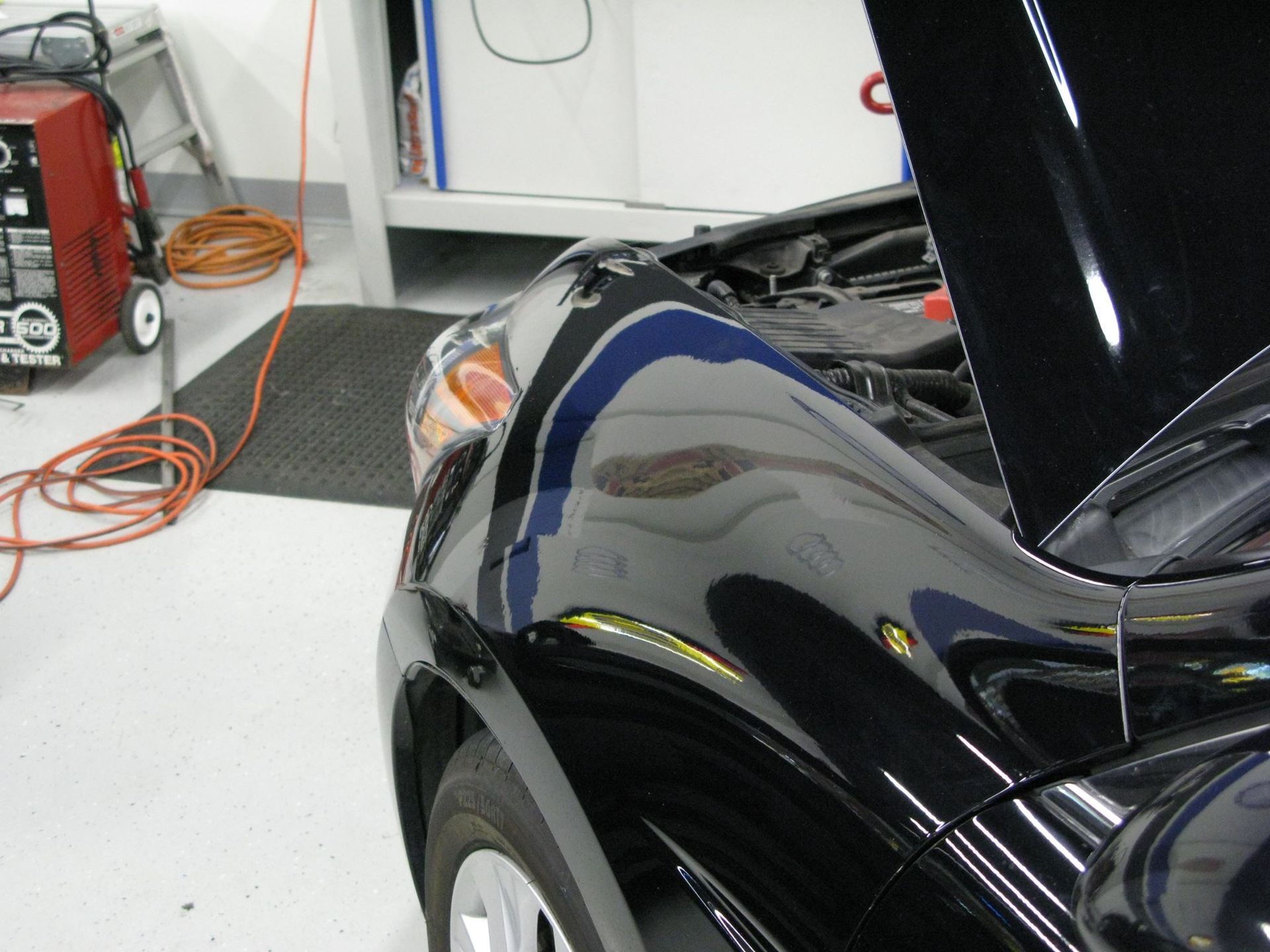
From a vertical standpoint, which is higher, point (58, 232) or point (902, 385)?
point (902, 385)

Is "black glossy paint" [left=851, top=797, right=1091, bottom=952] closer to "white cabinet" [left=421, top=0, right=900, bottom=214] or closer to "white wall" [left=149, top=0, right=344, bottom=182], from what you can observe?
"white cabinet" [left=421, top=0, right=900, bottom=214]

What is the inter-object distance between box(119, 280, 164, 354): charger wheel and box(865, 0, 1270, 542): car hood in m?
2.50

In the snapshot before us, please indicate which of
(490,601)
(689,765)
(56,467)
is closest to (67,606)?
(56,467)

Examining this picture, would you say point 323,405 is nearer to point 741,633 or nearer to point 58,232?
point 58,232

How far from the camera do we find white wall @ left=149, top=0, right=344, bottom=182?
3.63 m

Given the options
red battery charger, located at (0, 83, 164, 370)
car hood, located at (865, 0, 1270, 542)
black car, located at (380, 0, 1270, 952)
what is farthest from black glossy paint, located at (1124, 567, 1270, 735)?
red battery charger, located at (0, 83, 164, 370)

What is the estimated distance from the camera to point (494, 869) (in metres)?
0.96

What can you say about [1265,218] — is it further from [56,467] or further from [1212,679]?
[56,467]

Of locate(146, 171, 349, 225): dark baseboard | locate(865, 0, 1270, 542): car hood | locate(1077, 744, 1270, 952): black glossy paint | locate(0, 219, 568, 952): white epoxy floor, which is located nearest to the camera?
locate(1077, 744, 1270, 952): black glossy paint

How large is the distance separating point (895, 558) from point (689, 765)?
187mm

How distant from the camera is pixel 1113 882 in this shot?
1.66 ft

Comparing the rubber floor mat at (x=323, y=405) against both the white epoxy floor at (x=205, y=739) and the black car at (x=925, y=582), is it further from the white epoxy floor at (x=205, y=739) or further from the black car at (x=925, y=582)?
the black car at (x=925, y=582)

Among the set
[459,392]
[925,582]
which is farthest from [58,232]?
[925,582]

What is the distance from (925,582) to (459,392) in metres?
0.70
